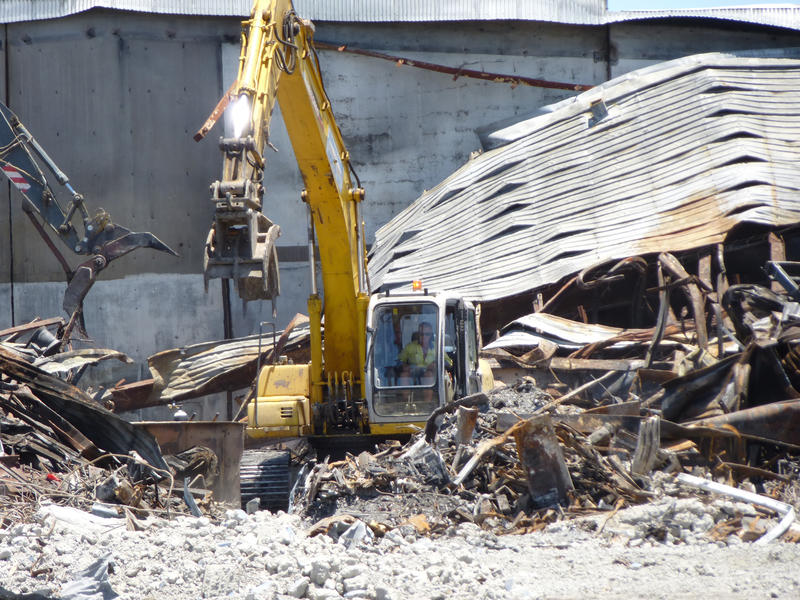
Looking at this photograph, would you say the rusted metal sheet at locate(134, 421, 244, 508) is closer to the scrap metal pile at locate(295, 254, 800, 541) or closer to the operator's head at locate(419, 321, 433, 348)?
the scrap metal pile at locate(295, 254, 800, 541)

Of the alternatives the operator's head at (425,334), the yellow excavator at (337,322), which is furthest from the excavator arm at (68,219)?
the operator's head at (425,334)

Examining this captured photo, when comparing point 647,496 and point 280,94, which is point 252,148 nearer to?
point 280,94

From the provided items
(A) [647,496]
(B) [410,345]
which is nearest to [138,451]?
(B) [410,345]

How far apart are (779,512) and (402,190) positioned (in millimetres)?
15015

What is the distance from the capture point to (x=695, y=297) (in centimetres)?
1236

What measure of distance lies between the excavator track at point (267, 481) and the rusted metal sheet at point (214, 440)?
602mm

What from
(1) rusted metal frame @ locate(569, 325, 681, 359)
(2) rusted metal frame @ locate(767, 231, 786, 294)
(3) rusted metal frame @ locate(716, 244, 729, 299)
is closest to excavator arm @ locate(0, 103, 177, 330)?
(1) rusted metal frame @ locate(569, 325, 681, 359)

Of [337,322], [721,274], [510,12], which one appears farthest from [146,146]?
[721,274]

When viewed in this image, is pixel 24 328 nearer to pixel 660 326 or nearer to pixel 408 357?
pixel 408 357

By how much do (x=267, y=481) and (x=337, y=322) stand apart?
1982mm

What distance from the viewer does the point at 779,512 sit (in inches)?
258

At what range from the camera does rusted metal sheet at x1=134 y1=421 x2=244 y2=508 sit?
29.9 feet

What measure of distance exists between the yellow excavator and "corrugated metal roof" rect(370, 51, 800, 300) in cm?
523

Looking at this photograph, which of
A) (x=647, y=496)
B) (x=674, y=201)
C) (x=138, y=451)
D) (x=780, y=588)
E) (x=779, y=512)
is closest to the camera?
(x=780, y=588)
